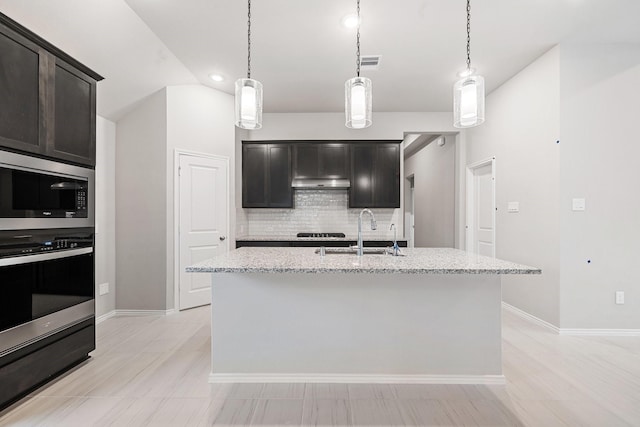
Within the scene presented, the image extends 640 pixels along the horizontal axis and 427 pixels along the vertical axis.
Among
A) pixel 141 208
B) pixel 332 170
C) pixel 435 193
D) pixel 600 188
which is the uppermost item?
pixel 332 170

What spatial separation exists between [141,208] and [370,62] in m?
3.21

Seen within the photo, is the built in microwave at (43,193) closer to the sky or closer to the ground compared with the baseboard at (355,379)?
closer to the sky

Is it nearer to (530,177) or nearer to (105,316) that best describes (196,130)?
(105,316)

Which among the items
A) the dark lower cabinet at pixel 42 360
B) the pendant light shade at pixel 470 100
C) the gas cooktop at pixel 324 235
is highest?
the pendant light shade at pixel 470 100

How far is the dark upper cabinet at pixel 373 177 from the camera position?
5004mm

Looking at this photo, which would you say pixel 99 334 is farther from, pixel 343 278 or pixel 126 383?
pixel 343 278

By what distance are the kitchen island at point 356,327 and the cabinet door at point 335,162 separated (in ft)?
9.37

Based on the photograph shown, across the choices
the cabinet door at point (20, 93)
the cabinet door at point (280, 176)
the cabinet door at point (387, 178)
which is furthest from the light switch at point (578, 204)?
the cabinet door at point (20, 93)

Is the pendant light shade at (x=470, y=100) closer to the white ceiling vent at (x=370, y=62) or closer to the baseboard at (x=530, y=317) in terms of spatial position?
the white ceiling vent at (x=370, y=62)

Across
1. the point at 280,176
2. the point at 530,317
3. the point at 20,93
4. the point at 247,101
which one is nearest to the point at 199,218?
the point at 280,176

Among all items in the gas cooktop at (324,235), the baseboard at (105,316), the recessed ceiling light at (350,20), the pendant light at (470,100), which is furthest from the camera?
the gas cooktop at (324,235)

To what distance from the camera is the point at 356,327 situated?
233 cm

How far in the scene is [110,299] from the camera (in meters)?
3.93

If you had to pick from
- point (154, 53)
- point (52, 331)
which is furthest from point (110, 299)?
point (154, 53)
